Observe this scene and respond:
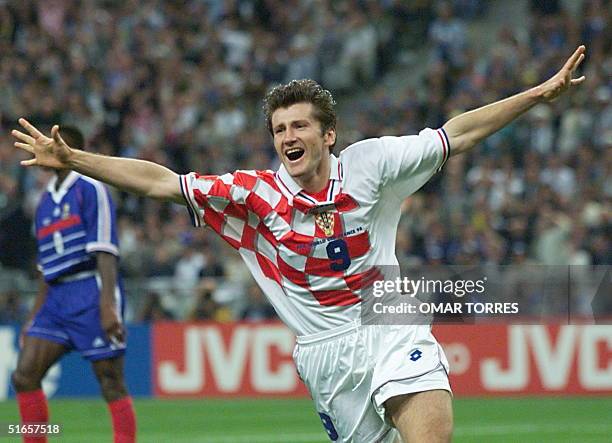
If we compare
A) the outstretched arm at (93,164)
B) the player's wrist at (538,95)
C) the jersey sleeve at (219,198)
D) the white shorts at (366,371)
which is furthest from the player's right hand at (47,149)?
the player's wrist at (538,95)

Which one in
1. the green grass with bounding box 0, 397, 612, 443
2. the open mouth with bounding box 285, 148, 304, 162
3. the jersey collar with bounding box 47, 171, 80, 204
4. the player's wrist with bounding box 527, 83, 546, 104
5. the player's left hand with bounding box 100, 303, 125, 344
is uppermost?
the player's wrist with bounding box 527, 83, 546, 104

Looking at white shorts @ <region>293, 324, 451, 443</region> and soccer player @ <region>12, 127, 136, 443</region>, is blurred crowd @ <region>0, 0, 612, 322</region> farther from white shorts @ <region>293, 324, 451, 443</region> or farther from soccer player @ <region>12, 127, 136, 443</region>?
white shorts @ <region>293, 324, 451, 443</region>

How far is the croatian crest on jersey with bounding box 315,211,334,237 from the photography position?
6223 millimetres

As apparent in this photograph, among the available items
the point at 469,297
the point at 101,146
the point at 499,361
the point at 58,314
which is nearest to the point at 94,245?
the point at 58,314

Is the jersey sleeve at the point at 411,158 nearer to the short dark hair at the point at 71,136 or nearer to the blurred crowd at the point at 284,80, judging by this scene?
the short dark hair at the point at 71,136

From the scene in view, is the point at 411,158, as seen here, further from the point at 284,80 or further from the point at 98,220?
the point at 284,80

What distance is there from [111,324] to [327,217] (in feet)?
10.0

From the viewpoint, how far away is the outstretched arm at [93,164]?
241 inches

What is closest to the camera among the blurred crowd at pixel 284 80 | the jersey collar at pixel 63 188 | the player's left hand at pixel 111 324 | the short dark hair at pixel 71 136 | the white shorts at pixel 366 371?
the white shorts at pixel 366 371

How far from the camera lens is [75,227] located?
909cm


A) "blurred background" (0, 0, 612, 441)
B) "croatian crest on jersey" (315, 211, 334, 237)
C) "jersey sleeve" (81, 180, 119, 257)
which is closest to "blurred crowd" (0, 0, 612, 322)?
"blurred background" (0, 0, 612, 441)

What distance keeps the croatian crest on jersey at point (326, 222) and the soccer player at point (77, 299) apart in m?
3.00

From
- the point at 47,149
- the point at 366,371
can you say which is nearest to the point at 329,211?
the point at 366,371

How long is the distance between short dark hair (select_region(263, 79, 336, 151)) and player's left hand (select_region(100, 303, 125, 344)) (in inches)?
117
